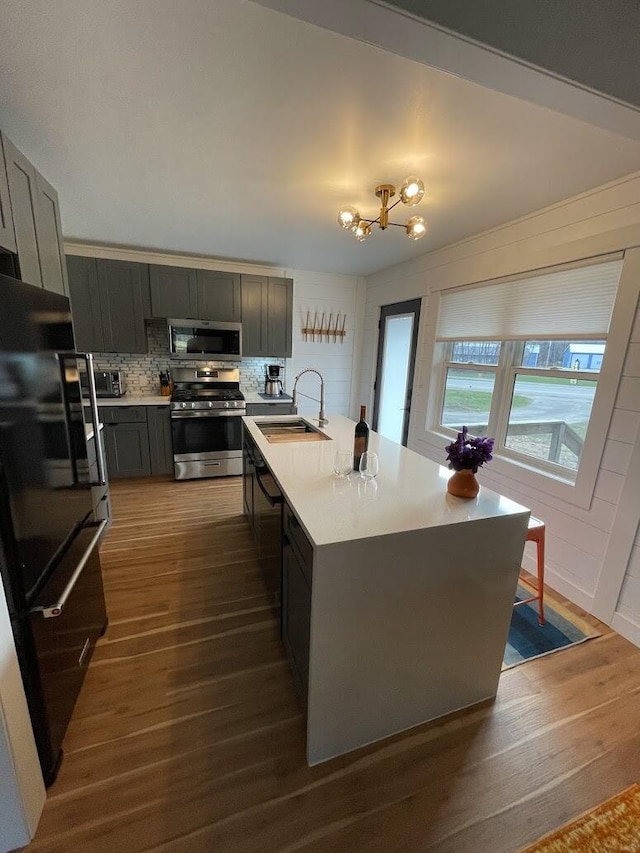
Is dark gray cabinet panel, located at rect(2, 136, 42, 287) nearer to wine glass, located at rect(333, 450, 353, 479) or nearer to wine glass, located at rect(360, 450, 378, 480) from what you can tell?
wine glass, located at rect(333, 450, 353, 479)

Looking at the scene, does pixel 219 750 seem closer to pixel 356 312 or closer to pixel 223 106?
pixel 223 106

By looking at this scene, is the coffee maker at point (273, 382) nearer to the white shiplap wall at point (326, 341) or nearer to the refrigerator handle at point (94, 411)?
the white shiplap wall at point (326, 341)

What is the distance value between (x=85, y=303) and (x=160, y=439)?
5.25 ft

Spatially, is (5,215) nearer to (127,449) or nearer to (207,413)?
(207,413)

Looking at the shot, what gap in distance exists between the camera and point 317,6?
0.79m

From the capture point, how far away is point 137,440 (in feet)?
12.2

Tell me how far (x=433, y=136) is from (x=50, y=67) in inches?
62.1

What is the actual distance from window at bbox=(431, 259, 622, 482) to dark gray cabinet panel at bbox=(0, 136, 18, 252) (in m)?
3.13

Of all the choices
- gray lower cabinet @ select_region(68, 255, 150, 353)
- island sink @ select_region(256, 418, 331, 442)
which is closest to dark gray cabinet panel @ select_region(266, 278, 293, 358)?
gray lower cabinet @ select_region(68, 255, 150, 353)

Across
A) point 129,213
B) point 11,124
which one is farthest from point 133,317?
point 11,124

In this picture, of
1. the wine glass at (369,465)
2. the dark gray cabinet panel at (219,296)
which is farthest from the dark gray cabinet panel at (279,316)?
the wine glass at (369,465)

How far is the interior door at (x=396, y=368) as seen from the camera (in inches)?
151

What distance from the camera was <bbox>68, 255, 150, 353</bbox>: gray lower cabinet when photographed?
138 inches

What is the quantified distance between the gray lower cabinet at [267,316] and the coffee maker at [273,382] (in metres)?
0.19
